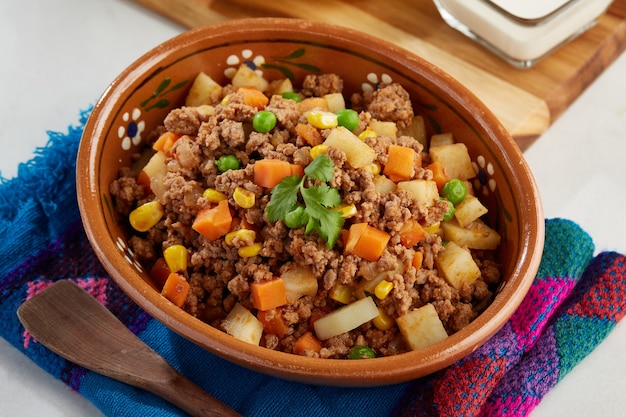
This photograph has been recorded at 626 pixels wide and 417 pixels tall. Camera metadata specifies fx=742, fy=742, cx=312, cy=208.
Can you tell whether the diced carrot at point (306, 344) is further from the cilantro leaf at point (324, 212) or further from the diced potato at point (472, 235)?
the diced potato at point (472, 235)

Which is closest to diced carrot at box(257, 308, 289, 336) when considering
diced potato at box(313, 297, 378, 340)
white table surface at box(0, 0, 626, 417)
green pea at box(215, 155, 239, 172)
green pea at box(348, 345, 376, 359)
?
diced potato at box(313, 297, 378, 340)

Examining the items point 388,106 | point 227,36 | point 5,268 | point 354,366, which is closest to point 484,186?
point 388,106

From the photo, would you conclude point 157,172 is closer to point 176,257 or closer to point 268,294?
point 176,257

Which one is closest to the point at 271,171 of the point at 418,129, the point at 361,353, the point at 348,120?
the point at 348,120

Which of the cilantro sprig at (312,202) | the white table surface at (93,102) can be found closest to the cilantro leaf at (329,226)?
the cilantro sprig at (312,202)

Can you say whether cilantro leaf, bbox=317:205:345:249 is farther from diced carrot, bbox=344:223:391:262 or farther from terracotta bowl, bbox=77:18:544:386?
terracotta bowl, bbox=77:18:544:386

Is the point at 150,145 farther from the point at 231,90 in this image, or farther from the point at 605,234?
the point at 605,234
